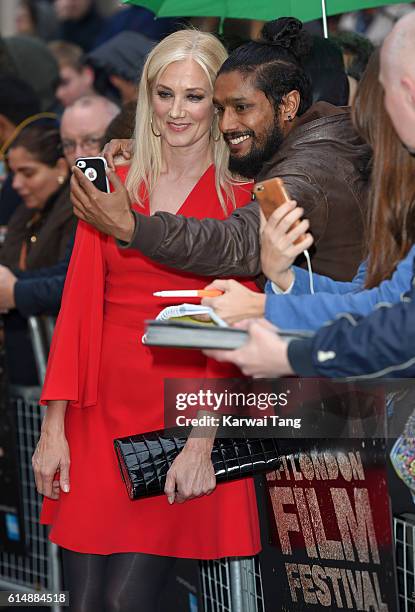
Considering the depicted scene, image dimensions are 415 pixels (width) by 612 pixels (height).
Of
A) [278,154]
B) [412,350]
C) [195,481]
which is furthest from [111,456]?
[412,350]

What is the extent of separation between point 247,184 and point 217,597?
142 cm

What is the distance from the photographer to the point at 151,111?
3510mm

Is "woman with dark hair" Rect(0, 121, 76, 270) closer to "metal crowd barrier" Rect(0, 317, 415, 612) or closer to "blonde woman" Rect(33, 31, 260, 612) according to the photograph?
"metal crowd barrier" Rect(0, 317, 415, 612)

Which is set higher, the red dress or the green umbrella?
the green umbrella

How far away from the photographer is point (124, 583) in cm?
339

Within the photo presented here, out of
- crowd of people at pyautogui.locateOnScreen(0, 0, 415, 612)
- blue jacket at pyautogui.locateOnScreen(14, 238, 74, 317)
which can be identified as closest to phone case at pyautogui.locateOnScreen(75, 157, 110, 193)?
crowd of people at pyautogui.locateOnScreen(0, 0, 415, 612)

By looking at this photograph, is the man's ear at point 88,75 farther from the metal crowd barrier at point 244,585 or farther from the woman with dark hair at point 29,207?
the metal crowd barrier at point 244,585

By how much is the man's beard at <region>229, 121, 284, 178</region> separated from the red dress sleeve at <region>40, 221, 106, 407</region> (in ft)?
1.59

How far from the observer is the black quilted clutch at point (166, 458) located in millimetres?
3256

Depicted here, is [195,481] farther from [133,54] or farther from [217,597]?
[133,54]

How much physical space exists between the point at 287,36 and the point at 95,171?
2.77ft

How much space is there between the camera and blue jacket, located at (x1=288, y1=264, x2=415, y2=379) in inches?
91.2

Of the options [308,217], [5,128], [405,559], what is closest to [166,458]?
[405,559]

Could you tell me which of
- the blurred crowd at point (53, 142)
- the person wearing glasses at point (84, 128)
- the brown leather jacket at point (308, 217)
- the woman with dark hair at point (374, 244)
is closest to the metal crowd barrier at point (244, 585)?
the brown leather jacket at point (308, 217)
